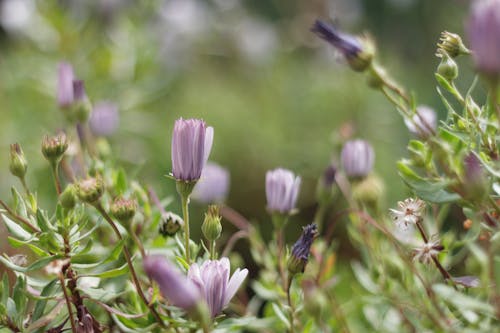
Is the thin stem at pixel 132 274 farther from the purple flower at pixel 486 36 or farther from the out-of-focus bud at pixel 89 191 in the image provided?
the purple flower at pixel 486 36

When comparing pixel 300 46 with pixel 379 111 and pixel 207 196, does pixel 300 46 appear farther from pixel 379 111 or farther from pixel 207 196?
pixel 207 196

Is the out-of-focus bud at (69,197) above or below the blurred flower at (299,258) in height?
above

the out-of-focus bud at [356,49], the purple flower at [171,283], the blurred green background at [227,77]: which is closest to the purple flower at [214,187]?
the blurred green background at [227,77]

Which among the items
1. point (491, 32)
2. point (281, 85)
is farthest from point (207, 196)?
point (281, 85)

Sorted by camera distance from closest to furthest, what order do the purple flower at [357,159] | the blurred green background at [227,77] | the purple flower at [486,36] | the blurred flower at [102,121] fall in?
the purple flower at [486,36] < the purple flower at [357,159] < the blurred flower at [102,121] < the blurred green background at [227,77]

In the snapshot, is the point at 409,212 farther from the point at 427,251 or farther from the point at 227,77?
the point at 227,77
